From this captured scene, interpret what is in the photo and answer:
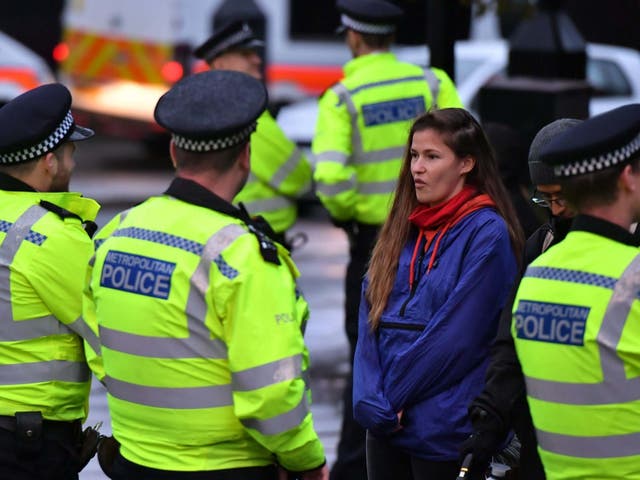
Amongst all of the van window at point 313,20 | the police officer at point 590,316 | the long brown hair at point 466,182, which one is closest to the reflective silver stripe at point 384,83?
the long brown hair at point 466,182

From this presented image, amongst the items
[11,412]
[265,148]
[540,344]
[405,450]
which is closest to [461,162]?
[405,450]

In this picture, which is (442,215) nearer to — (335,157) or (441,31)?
(335,157)

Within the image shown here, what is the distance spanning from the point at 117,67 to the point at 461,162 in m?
14.2

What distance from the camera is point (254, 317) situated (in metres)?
3.88

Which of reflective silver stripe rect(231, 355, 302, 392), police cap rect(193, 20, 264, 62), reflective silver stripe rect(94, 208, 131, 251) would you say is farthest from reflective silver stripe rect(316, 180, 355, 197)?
reflective silver stripe rect(231, 355, 302, 392)

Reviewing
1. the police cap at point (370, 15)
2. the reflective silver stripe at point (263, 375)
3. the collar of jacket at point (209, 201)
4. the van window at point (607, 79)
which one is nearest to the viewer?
the reflective silver stripe at point (263, 375)

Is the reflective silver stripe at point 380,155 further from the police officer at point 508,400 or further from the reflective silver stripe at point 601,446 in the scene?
the reflective silver stripe at point 601,446

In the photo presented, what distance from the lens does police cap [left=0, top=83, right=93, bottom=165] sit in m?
4.69

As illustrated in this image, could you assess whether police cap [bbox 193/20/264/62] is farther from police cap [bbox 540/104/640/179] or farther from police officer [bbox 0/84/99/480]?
police cap [bbox 540/104/640/179]

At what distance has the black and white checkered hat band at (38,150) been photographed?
15.5 feet

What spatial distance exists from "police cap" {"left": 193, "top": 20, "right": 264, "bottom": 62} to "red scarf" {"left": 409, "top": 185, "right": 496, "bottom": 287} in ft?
9.59

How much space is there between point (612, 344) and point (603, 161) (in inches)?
18.3

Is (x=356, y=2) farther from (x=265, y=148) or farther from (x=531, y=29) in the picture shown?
(x=531, y=29)

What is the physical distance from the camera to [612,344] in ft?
12.0
